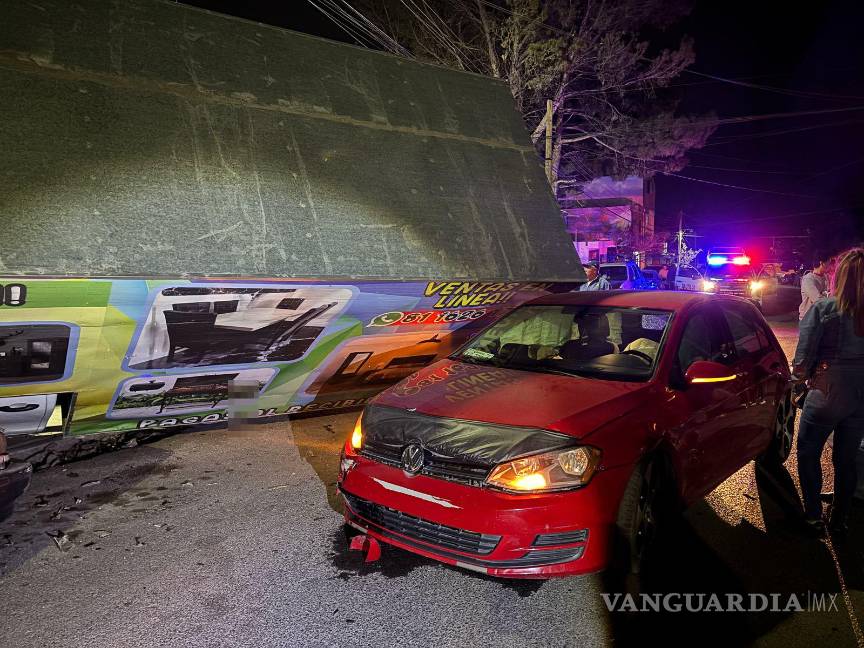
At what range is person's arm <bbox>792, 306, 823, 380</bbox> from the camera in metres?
3.68

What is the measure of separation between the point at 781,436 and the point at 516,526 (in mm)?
3527

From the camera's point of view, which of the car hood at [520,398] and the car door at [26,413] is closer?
the car hood at [520,398]

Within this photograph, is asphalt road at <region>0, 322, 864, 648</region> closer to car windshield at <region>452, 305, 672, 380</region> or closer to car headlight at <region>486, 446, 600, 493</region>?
car headlight at <region>486, 446, 600, 493</region>

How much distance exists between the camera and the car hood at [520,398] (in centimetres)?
291

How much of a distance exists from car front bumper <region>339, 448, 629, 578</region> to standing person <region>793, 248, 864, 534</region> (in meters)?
1.77

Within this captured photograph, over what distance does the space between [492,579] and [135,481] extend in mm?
3326

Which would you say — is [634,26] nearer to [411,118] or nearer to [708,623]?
[411,118]

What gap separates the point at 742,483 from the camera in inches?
182

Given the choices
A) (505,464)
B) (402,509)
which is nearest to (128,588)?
(402,509)

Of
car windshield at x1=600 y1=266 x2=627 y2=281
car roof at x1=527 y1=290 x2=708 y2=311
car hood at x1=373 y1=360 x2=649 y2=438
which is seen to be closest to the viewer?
car hood at x1=373 y1=360 x2=649 y2=438

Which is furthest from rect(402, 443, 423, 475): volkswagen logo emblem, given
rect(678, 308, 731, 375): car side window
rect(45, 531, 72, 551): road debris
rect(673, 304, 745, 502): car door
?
rect(45, 531, 72, 551): road debris

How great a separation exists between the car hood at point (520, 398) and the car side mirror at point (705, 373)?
1.04 ft

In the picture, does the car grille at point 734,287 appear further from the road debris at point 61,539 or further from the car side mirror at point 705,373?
the road debris at point 61,539

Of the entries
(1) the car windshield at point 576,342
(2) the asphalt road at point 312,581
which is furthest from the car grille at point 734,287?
(1) the car windshield at point 576,342
